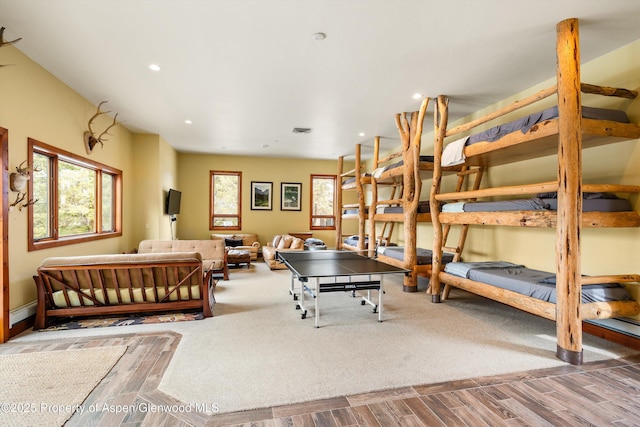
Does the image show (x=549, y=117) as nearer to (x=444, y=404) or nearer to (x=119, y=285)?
(x=444, y=404)

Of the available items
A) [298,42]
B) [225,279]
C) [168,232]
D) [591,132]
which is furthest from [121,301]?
[591,132]

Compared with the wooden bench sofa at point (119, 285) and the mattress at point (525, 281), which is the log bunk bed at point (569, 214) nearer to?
the mattress at point (525, 281)

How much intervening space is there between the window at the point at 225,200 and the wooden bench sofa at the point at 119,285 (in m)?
5.64

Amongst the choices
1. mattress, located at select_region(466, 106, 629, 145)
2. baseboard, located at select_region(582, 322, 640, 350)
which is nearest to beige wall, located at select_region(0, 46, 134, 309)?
mattress, located at select_region(466, 106, 629, 145)

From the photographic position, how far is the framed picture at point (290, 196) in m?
9.77

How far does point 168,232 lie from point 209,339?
5602mm

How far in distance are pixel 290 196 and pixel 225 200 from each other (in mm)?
2007

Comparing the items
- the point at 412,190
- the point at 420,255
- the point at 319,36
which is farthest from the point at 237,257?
the point at 319,36

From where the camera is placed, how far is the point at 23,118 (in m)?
3.51

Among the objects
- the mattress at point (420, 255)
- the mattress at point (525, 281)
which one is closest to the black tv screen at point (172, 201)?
the mattress at point (420, 255)

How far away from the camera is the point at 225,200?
9.48m

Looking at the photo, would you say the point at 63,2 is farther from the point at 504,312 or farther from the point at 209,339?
the point at 504,312

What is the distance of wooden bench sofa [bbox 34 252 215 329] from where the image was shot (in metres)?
3.54

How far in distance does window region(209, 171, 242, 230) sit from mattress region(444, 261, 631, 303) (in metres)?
6.74
